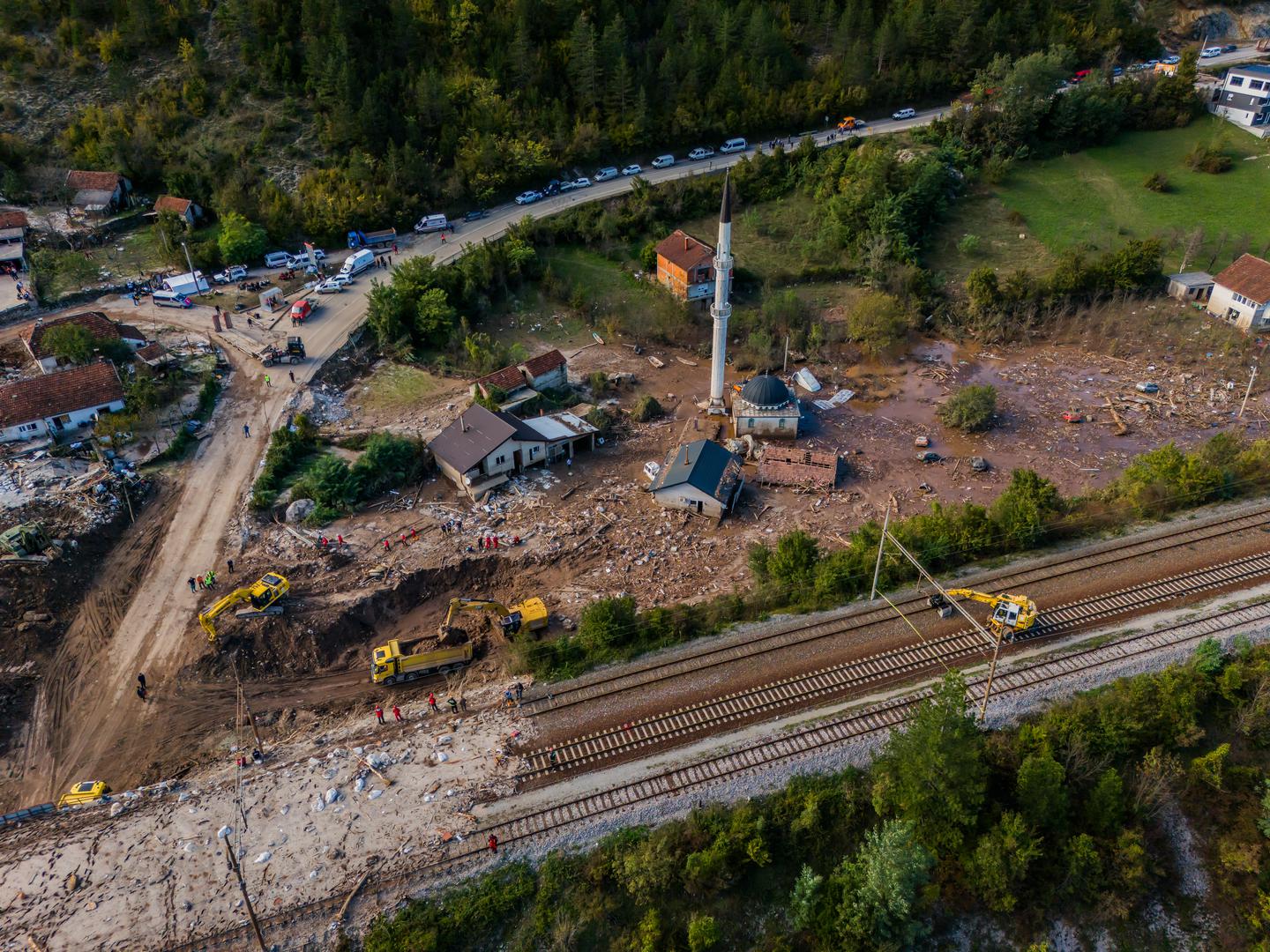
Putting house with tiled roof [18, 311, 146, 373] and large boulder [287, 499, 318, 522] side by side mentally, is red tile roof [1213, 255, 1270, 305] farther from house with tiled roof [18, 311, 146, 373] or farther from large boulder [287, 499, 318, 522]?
house with tiled roof [18, 311, 146, 373]

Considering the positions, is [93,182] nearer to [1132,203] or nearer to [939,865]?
[939,865]

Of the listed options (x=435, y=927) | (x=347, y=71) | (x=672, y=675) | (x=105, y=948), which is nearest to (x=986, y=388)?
(x=672, y=675)

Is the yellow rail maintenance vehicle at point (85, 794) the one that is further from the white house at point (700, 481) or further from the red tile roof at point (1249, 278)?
the red tile roof at point (1249, 278)

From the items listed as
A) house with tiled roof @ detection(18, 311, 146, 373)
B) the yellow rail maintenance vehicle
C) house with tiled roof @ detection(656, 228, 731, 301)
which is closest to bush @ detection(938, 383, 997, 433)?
house with tiled roof @ detection(656, 228, 731, 301)

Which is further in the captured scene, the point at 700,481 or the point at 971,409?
the point at 971,409

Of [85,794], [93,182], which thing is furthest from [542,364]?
[93,182]

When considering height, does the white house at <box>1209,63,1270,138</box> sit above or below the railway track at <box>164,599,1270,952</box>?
above
